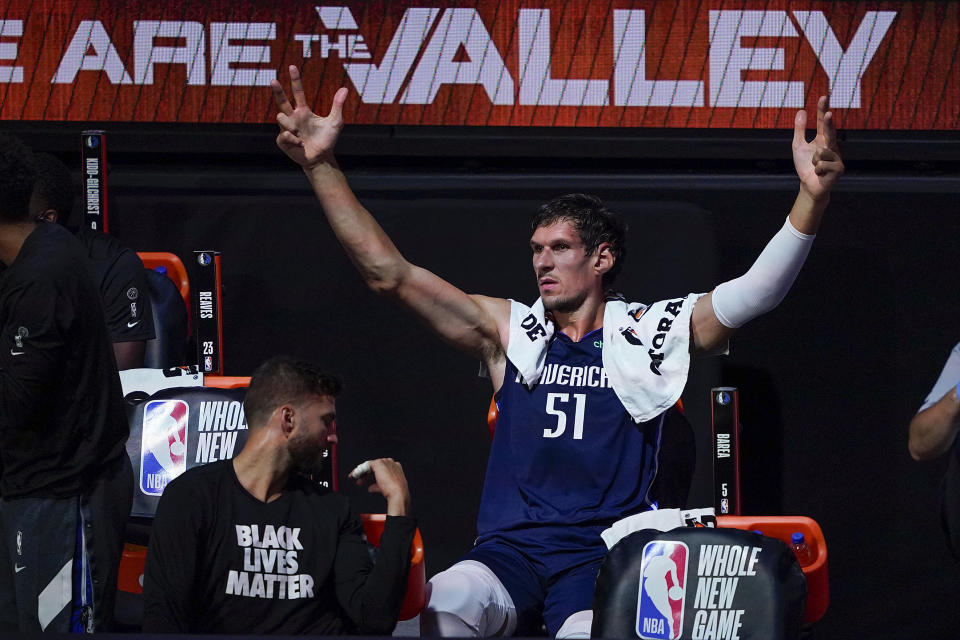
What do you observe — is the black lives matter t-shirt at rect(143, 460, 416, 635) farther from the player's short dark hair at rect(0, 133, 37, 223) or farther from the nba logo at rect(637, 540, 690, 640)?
the player's short dark hair at rect(0, 133, 37, 223)

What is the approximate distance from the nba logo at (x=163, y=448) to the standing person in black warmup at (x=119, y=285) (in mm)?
453

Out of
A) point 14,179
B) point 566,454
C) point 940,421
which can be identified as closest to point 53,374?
point 14,179

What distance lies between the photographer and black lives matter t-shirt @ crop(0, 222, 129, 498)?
2.42 metres

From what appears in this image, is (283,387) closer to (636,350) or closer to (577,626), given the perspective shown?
(577,626)

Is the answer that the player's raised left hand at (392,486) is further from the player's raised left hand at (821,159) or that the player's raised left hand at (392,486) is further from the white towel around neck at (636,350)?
the player's raised left hand at (821,159)

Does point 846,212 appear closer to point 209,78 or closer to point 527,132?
point 527,132

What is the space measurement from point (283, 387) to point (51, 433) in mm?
498

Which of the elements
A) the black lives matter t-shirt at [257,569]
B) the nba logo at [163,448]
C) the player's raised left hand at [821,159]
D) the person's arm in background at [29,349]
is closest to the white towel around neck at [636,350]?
the player's raised left hand at [821,159]

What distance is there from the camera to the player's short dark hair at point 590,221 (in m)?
3.02

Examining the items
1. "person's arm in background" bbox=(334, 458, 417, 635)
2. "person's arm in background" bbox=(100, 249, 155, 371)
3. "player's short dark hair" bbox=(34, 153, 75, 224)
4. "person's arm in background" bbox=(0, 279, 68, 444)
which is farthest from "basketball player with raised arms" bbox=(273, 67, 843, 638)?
"player's short dark hair" bbox=(34, 153, 75, 224)

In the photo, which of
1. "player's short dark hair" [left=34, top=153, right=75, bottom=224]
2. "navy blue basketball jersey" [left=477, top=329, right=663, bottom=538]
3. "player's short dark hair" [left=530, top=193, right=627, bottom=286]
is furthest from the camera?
"player's short dark hair" [left=34, top=153, right=75, bottom=224]

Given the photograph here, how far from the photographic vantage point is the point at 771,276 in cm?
271

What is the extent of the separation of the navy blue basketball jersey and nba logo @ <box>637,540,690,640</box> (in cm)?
44

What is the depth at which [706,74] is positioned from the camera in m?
3.99
